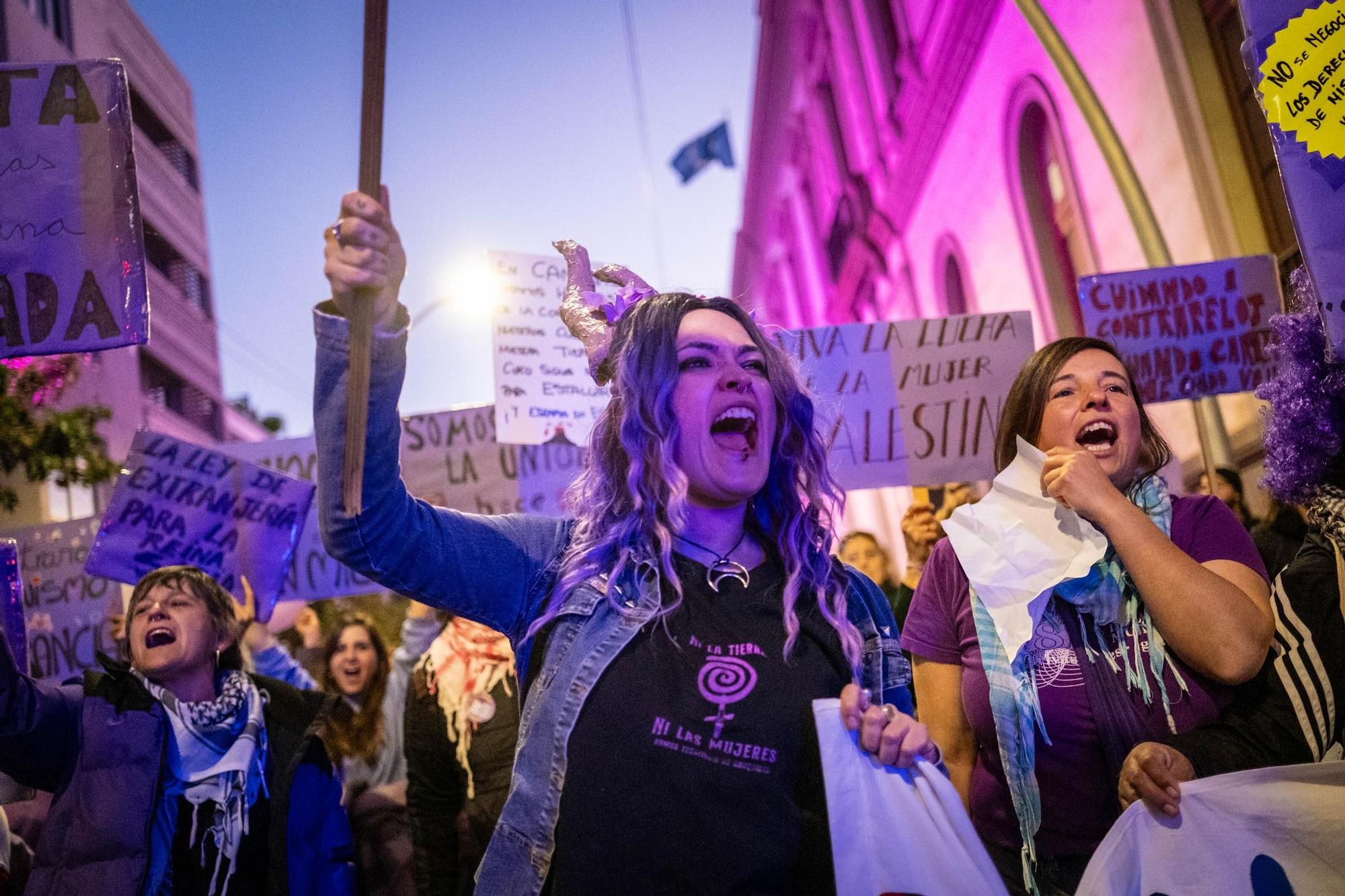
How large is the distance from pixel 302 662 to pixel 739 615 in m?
5.68

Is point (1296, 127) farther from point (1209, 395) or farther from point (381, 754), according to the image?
point (381, 754)

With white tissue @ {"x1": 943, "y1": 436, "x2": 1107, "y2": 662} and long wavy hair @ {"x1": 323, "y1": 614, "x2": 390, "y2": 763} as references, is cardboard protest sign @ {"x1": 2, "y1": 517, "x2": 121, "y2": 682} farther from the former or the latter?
white tissue @ {"x1": 943, "y1": 436, "x2": 1107, "y2": 662}

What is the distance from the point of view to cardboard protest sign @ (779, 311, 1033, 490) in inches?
215

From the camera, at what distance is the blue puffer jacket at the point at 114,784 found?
2820 millimetres

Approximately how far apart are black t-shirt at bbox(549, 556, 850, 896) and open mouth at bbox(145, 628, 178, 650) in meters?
2.14

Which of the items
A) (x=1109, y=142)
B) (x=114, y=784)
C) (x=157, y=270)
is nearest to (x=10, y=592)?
(x=114, y=784)

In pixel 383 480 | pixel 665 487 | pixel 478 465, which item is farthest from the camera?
pixel 478 465

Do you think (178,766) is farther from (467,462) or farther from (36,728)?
(467,462)

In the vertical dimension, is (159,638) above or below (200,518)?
below

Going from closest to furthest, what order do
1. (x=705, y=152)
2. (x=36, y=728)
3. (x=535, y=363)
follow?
(x=36, y=728)
(x=535, y=363)
(x=705, y=152)

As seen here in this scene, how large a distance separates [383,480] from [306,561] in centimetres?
542

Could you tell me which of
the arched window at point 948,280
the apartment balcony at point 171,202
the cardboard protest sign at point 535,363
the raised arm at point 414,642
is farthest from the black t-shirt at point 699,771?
the apartment balcony at point 171,202

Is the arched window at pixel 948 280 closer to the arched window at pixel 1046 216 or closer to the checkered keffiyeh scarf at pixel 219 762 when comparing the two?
the arched window at pixel 1046 216

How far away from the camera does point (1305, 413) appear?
7.34 feet
